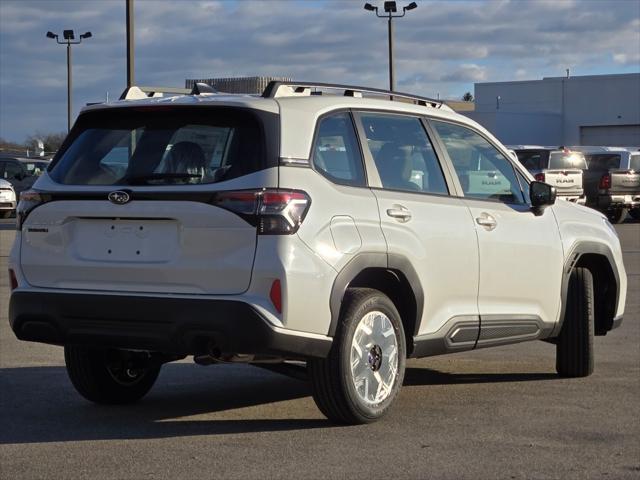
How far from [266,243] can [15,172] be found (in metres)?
35.5

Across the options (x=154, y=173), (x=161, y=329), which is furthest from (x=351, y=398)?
(x=154, y=173)

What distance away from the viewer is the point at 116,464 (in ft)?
20.6

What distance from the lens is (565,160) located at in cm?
3381

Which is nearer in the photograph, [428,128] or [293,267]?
[293,267]

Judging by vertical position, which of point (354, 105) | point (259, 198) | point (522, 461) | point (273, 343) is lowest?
point (522, 461)

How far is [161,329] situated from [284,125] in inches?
50.0

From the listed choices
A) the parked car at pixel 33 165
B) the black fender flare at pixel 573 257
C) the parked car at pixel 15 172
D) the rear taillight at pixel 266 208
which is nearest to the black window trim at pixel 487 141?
the black fender flare at pixel 573 257

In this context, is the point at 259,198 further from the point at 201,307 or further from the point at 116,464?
the point at 116,464

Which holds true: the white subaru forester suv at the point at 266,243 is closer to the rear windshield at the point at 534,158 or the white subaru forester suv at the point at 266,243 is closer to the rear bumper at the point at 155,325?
the rear bumper at the point at 155,325

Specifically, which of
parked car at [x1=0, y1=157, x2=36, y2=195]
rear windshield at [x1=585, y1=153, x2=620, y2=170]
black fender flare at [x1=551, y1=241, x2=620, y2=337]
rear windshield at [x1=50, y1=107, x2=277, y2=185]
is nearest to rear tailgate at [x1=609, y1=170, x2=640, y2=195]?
rear windshield at [x1=585, y1=153, x2=620, y2=170]

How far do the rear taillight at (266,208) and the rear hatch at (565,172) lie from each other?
25.4 meters

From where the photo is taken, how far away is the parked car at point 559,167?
32.3 meters

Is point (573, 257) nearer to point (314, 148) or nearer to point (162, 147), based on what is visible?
point (314, 148)

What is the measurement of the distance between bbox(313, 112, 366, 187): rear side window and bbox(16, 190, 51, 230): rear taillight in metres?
1.55
